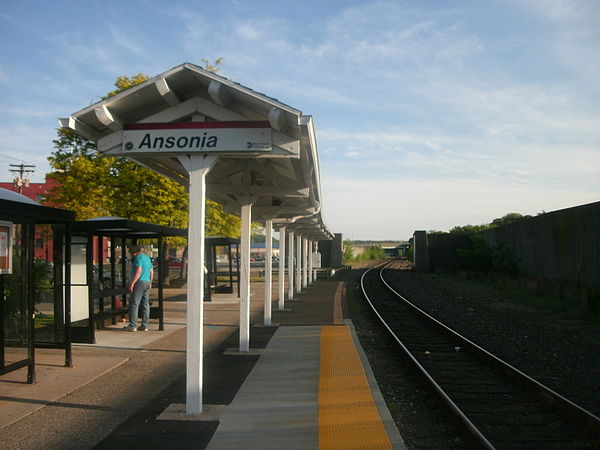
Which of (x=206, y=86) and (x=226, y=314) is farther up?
(x=206, y=86)

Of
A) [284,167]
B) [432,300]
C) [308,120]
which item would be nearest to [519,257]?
[432,300]

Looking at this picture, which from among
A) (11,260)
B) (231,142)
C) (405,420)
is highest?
(231,142)

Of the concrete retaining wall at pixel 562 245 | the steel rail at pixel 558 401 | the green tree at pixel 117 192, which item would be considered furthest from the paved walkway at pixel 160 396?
the green tree at pixel 117 192

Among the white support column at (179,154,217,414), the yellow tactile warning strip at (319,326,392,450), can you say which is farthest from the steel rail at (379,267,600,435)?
the white support column at (179,154,217,414)

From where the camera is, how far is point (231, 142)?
20.2 ft

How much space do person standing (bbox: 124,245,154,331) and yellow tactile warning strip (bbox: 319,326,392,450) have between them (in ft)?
13.6

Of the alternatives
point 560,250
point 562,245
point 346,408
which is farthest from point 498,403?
point 560,250

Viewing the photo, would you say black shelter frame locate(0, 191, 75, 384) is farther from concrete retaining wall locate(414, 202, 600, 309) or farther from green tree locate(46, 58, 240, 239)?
green tree locate(46, 58, 240, 239)

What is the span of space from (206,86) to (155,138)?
0.81 metres

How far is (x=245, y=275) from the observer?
9.14 meters

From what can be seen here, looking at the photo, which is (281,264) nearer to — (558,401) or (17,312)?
(17,312)

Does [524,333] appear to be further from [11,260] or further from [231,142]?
[11,260]

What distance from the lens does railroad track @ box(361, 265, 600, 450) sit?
537 cm

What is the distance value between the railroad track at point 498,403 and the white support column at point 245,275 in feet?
8.81
